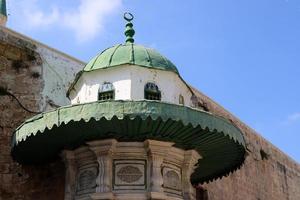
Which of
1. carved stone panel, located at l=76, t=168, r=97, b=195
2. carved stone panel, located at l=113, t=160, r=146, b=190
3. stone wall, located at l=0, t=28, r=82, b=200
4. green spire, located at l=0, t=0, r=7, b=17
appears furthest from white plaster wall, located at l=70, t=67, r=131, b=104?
green spire, located at l=0, t=0, r=7, b=17

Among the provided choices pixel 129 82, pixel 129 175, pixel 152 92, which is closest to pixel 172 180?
pixel 129 175

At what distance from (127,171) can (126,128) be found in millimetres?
625

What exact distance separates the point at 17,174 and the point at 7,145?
502 mm

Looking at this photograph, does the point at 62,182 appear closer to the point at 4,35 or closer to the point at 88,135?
the point at 88,135

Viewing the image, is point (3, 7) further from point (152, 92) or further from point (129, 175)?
point (129, 175)

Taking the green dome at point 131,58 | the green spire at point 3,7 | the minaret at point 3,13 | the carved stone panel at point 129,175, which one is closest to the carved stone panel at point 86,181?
the carved stone panel at point 129,175

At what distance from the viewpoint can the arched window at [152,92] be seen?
780 cm

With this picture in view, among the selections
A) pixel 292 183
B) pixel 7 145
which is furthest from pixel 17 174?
pixel 292 183

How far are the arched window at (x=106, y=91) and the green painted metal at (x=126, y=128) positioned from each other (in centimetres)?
70

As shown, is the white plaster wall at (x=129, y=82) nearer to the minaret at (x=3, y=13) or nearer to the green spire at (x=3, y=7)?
the minaret at (x=3, y=13)

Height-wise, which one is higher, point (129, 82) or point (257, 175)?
point (257, 175)

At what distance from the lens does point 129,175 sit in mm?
7250

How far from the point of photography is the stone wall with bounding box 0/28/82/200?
884cm

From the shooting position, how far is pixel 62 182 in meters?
9.10
